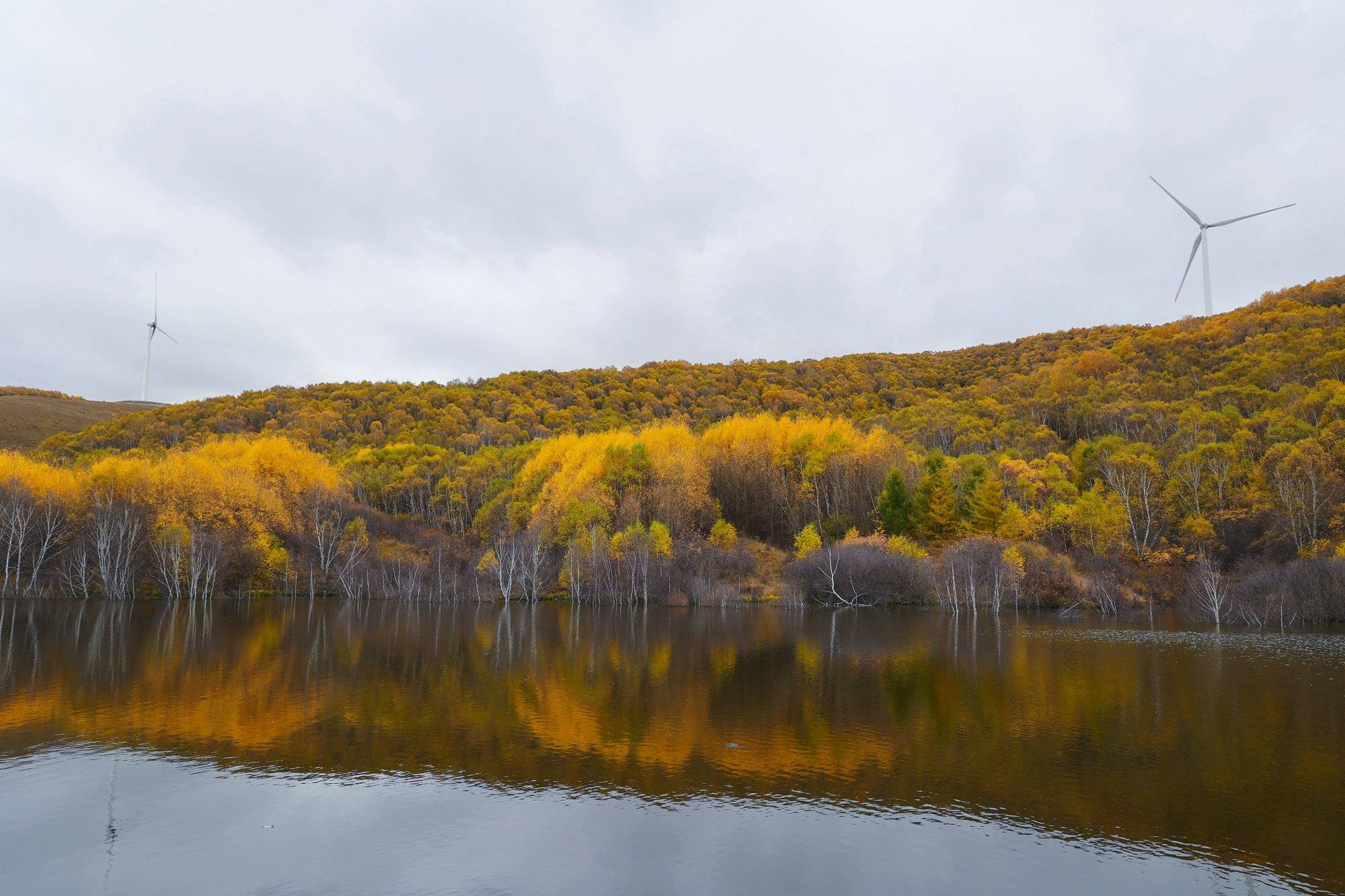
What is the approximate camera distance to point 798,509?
85.2 m

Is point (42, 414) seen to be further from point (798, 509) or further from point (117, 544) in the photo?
point (798, 509)

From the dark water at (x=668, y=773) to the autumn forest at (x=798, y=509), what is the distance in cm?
3175

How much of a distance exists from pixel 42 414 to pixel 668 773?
16464 centimetres

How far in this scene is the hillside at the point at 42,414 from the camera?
128125mm

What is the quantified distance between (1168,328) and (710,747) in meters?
148

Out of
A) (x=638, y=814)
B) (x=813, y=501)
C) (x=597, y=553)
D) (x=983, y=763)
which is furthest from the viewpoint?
(x=813, y=501)

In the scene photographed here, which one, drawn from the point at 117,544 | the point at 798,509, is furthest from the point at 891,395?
the point at 117,544

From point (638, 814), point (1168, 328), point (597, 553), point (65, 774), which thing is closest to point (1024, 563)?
point (597, 553)

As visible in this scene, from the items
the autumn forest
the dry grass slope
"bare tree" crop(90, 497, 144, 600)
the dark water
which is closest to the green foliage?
the autumn forest

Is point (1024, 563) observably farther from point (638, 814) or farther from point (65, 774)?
point (65, 774)

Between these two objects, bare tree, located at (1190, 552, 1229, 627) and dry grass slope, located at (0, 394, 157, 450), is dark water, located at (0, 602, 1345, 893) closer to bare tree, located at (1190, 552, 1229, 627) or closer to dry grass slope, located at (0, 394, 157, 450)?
bare tree, located at (1190, 552, 1229, 627)

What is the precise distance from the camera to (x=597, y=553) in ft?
237

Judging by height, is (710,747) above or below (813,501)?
below

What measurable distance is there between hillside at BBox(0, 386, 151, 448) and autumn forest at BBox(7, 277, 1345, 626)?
16.7 m
